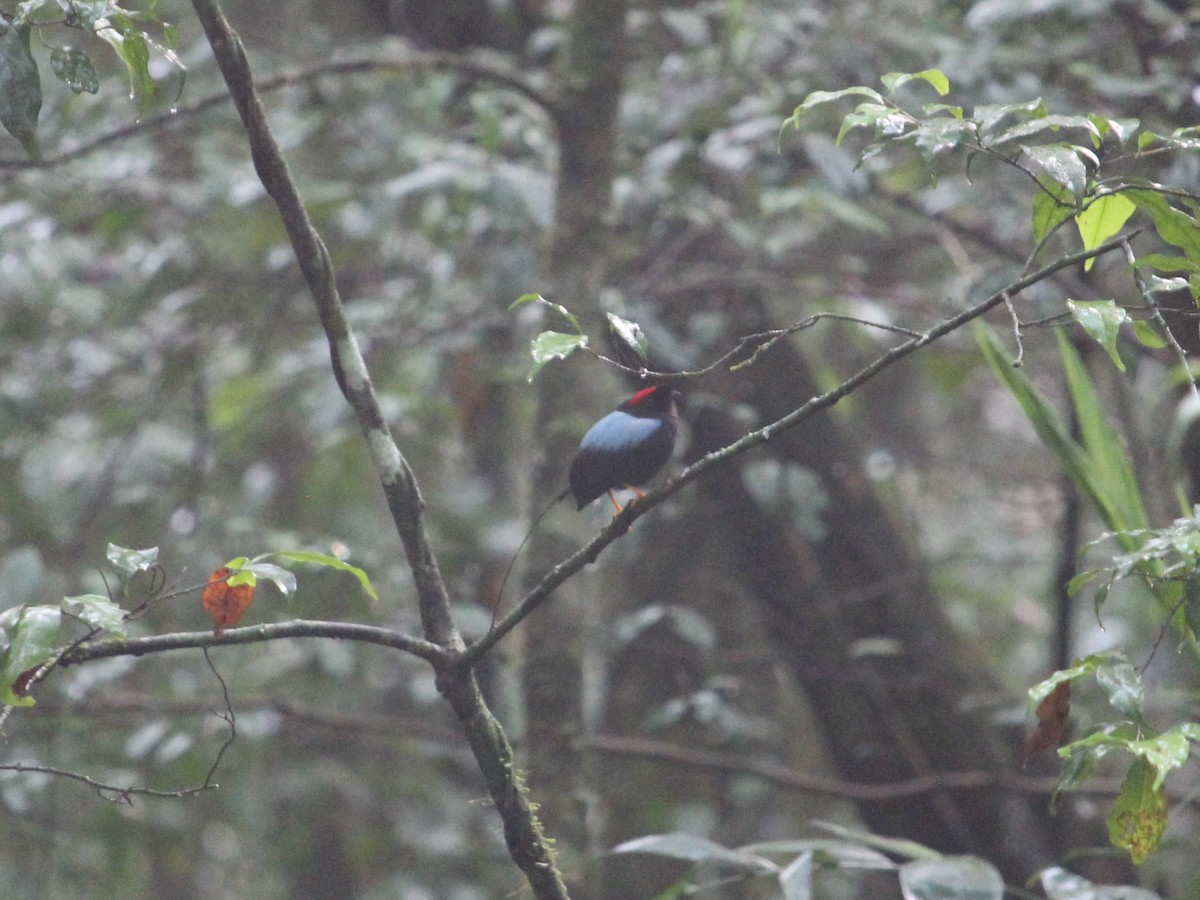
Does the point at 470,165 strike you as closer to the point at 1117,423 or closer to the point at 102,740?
the point at 1117,423

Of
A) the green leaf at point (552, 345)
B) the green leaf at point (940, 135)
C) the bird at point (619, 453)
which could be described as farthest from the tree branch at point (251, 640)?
the green leaf at point (940, 135)

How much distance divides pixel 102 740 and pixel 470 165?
3.06m

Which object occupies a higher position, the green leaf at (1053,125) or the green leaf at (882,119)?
the green leaf at (882,119)

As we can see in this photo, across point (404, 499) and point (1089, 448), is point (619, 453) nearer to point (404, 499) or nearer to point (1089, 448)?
point (404, 499)

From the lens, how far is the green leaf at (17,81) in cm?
150

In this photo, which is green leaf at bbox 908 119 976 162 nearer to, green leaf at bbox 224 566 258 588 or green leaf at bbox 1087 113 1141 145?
green leaf at bbox 1087 113 1141 145

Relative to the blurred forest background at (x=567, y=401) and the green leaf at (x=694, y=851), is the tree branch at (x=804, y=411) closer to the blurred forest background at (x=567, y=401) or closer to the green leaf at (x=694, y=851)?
the green leaf at (x=694, y=851)

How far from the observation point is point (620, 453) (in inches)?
85.5

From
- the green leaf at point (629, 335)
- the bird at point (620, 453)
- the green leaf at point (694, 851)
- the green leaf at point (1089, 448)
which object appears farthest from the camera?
the bird at point (620, 453)

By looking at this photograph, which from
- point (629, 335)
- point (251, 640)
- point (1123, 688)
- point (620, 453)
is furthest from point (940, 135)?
point (251, 640)

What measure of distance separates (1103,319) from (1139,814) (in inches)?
24.9

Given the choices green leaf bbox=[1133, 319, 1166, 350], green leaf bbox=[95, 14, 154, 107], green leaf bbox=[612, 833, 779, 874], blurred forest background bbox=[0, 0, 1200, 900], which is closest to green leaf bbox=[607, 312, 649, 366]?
green leaf bbox=[1133, 319, 1166, 350]

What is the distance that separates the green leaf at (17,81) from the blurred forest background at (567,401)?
1177 millimetres

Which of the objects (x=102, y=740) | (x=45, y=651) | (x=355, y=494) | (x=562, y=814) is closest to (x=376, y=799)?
(x=102, y=740)
